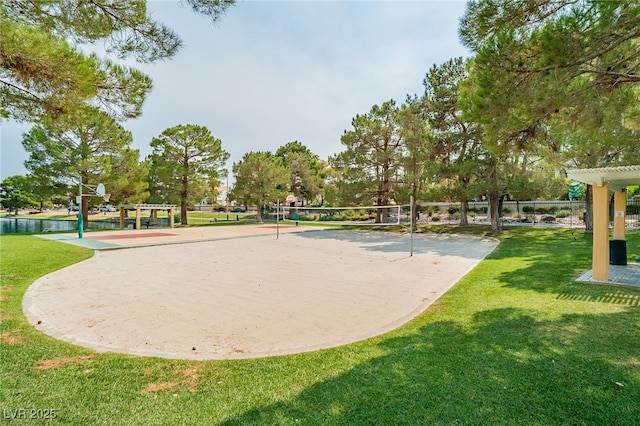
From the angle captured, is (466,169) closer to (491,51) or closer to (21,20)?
(491,51)

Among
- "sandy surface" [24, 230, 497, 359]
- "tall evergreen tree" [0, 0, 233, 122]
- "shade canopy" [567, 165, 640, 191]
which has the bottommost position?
"sandy surface" [24, 230, 497, 359]

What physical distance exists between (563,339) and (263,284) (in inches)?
212

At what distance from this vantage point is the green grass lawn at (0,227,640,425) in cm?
247

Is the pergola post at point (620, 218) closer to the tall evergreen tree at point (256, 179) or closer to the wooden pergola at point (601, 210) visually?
the wooden pergola at point (601, 210)

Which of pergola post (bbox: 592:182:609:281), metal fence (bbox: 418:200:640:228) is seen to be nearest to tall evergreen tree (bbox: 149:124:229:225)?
metal fence (bbox: 418:200:640:228)

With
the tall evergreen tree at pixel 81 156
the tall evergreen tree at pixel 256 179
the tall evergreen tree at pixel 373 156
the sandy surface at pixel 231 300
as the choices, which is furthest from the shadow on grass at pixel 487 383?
the tall evergreen tree at pixel 256 179

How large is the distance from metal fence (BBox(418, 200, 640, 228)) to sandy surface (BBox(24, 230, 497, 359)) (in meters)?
17.3

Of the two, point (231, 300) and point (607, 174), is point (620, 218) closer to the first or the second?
point (607, 174)

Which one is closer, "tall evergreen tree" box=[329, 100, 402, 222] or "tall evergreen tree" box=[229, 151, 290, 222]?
"tall evergreen tree" box=[329, 100, 402, 222]

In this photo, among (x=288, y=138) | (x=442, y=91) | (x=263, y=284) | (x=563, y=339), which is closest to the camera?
(x=563, y=339)

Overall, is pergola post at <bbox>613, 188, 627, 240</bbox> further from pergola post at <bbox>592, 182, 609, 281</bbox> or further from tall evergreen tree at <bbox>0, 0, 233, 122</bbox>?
tall evergreen tree at <bbox>0, 0, 233, 122</bbox>

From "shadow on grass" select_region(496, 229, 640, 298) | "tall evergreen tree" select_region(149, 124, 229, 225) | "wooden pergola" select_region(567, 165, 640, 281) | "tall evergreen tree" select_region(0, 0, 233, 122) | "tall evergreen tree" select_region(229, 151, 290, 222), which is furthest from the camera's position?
"tall evergreen tree" select_region(229, 151, 290, 222)

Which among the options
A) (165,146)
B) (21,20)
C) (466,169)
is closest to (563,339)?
(21,20)

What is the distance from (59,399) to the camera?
2664 millimetres
